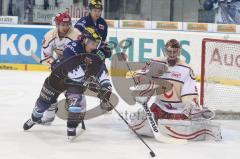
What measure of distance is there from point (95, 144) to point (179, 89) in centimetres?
92

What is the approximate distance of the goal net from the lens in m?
6.58

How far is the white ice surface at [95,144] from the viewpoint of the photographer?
14.6ft

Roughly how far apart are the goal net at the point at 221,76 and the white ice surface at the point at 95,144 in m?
0.53

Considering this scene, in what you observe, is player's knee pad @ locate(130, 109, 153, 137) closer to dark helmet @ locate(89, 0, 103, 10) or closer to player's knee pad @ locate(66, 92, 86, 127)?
player's knee pad @ locate(66, 92, 86, 127)

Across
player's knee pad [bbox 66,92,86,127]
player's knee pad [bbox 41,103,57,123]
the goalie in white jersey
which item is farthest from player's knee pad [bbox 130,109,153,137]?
player's knee pad [bbox 41,103,57,123]

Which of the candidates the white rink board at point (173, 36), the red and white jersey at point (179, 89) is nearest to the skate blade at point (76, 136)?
the red and white jersey at point (179, 89)

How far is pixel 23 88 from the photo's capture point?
8.41m

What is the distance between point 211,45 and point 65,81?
257cm

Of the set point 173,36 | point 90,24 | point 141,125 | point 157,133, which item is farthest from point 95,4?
point 173,36

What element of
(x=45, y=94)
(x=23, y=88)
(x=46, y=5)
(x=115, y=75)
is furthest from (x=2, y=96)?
(x=46, y=5)

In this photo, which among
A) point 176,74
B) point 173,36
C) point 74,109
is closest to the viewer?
point 74,109

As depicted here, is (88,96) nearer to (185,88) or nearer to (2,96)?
(2,96)

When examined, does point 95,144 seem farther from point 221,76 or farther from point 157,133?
point 221,76

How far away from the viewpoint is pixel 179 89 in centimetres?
526
